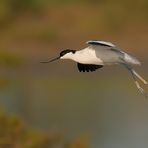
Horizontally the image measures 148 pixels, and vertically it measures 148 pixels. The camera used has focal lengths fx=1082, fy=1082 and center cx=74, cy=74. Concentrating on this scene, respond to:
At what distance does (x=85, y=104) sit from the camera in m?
17.1

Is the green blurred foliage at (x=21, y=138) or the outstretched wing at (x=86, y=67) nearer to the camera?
the outstretched wing at (x=86, y=67)

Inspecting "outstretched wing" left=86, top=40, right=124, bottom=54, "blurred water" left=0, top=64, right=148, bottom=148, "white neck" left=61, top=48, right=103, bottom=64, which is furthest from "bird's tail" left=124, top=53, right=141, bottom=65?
"blurred water" left=0, top=64, right=148, bottom=148

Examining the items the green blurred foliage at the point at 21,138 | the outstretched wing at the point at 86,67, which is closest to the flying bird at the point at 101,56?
the outstretched wing at the point at 86,67

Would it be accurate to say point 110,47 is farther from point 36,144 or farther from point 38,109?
point 38,109

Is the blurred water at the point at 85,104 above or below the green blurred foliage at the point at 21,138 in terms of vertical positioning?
above

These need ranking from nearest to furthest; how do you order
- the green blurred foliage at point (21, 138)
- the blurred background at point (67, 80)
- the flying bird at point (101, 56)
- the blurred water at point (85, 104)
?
the flying bird at point (101, 56) < the green blurred foliage at point (21, 138) < the blurred background at point (67, 80) < the blurred water at point (85, 104)

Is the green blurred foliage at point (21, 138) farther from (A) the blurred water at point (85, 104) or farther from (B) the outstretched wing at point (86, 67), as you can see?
(A) the blurred water at point (85, 104)

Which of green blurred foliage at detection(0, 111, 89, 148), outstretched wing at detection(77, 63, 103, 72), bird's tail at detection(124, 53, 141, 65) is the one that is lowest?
green blurred foliage at detection(0, 111, 89, 148)

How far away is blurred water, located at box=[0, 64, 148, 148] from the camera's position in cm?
1442

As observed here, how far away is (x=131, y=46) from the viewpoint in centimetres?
2231

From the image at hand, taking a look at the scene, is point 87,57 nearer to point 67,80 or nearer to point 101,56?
point 101,56

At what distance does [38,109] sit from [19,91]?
2.16 m

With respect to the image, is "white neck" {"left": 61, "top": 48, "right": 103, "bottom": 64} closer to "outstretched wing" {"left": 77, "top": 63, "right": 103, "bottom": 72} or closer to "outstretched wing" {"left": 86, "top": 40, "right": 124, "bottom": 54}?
"outstretched wing" {"left": 86, "top": 40, "right": 124, "bottom": 54}

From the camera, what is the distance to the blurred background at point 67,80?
13054 millimetres
